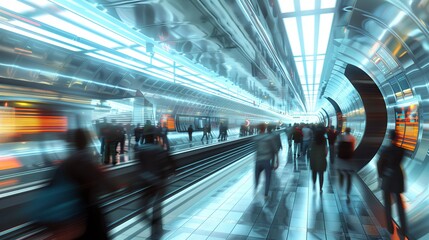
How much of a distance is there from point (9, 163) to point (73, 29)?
3948mm

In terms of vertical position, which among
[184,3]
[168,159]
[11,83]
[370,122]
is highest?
[184,3]

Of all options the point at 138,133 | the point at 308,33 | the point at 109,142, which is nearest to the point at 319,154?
the point at 308,33

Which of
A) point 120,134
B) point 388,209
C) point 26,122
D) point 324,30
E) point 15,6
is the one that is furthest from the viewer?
point 120,134

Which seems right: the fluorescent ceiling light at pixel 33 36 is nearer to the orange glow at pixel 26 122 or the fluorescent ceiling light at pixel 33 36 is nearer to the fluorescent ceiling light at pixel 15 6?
the orange glow at pixel 26 122

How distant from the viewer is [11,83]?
737cm

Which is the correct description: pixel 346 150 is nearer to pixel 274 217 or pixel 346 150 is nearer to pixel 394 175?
pixel 394 175

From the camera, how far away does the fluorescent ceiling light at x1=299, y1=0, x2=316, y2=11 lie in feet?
11.7

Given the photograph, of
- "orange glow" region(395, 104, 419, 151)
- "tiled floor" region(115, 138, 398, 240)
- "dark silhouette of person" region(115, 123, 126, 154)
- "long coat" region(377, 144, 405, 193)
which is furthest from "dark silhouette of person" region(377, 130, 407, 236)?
"dark silhouette of person" region(115, 123, 126, 154)

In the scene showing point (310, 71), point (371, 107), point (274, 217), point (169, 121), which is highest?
point (310, 71)

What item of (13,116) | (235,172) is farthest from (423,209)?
(13,116)

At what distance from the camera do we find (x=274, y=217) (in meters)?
4.57

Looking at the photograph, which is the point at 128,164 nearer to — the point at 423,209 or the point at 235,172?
the point at 235,172

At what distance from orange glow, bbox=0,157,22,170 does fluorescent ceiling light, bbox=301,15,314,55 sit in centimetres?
768

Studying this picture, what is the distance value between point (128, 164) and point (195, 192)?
136 inches
